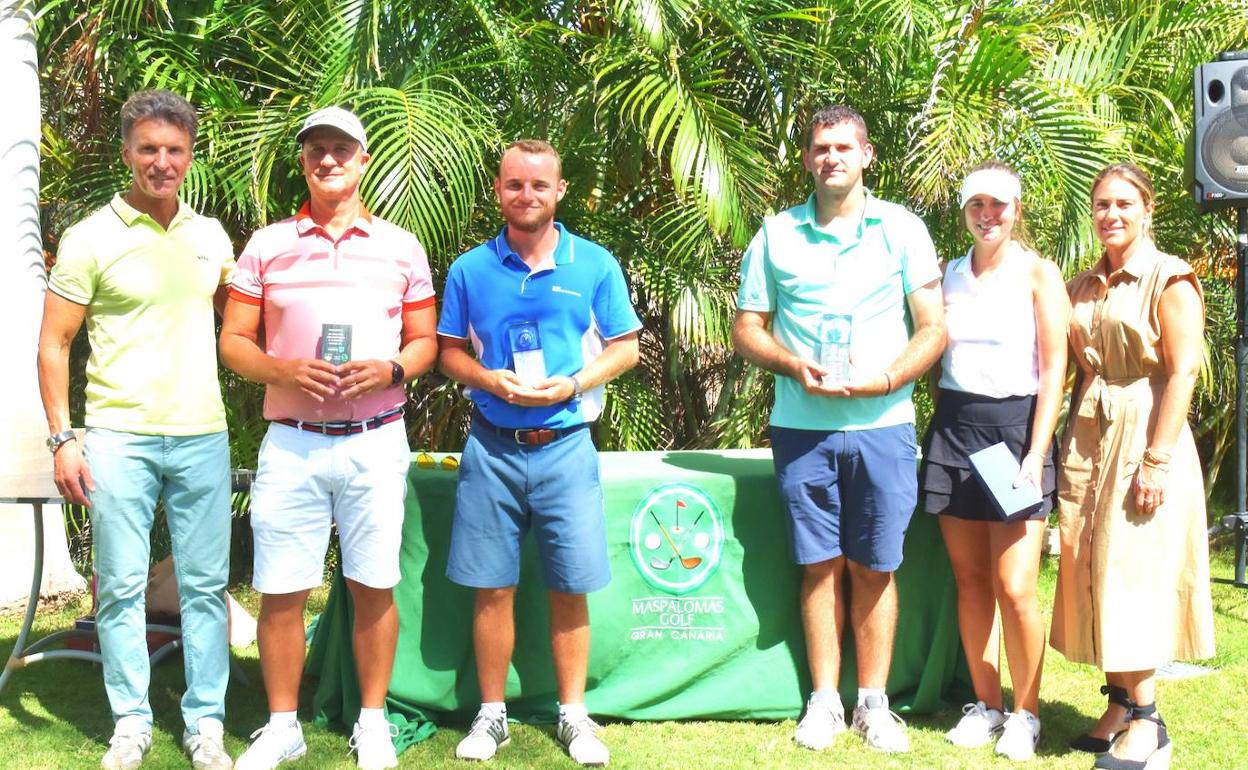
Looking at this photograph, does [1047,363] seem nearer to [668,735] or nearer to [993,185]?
[993,185]

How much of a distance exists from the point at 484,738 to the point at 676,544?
2.86 feet

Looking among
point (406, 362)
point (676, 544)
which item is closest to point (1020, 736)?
point (676, 544)

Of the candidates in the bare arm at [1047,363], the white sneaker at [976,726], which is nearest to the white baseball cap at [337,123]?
the bare arm at [1047,363]

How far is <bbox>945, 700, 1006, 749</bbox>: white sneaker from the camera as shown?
3.78 metres

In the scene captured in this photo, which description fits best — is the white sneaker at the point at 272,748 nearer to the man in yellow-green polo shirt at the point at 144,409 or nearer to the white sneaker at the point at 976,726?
the man in yellow-green polo shirt at the point at 144,409

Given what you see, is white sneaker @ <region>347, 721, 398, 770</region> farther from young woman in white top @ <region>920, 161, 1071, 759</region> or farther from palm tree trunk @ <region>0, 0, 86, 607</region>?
palm tree trunk @ <region>0, 0, 86, 607</region>

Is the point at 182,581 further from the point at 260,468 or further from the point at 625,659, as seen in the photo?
the point at 625,659

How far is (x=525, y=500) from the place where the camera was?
3645mm

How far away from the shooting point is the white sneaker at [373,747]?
3.55 meters

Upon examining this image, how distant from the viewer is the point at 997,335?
3.65m

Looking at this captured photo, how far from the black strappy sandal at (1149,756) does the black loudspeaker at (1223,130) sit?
8.19 ft

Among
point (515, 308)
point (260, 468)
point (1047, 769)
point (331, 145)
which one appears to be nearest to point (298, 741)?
point (260, 468)

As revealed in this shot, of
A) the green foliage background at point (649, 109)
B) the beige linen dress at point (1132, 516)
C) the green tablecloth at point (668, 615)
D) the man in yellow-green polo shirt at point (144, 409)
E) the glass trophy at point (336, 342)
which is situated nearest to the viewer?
the glass trophy at point (336, 342)

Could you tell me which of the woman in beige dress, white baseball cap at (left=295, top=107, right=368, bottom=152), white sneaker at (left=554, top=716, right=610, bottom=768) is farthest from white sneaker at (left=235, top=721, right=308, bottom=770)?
the woman in beige dress
